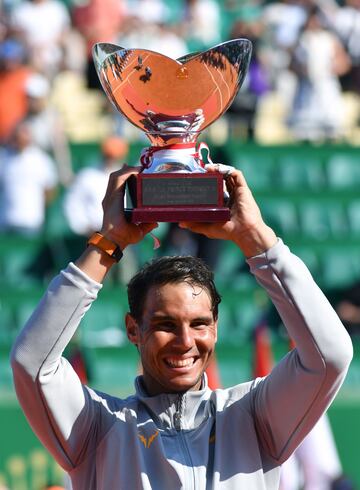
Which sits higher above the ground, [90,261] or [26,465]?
[90,261]

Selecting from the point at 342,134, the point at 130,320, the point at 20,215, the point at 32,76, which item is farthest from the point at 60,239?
the point at 130,320

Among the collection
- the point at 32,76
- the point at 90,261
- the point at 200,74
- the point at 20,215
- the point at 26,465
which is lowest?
the point at 26,465

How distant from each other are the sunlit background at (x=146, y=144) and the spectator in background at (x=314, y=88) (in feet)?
0.04

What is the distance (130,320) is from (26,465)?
5.20 meters

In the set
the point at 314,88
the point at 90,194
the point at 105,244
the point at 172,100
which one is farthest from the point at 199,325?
the point at 314,88

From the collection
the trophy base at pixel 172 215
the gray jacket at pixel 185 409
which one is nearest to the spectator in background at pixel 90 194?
the gray jacket at pixel 185 409

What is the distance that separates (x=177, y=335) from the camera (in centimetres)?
319

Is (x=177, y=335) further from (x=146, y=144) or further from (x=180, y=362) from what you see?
(x=146, y=144)

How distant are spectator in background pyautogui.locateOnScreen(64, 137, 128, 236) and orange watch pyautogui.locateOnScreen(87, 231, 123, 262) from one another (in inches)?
275

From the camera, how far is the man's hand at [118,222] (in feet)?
10.3

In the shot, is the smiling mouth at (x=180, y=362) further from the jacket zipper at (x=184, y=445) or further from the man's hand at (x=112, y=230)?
the man's hand at (x=112, y=230)

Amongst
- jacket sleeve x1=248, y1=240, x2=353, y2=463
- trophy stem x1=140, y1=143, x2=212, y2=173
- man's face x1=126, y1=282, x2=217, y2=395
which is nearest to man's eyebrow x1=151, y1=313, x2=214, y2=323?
man's face x1=126, y1=282, x2=217, y2=395

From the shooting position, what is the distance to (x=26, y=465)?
8.35 metres

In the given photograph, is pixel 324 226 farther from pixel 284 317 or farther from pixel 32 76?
pixel 284 317
